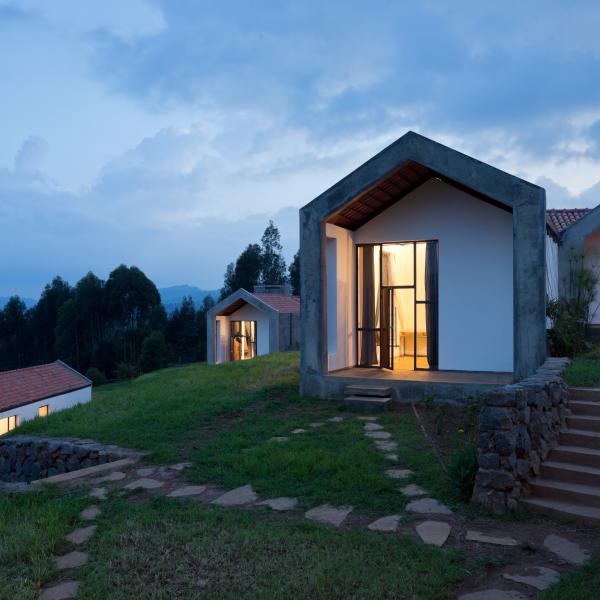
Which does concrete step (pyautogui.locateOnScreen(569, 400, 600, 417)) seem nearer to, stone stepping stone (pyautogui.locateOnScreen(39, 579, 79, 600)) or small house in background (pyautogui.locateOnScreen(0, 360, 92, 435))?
stone stepping stone (pyautogui.locateOnScreen(39, 579, 79, 600))

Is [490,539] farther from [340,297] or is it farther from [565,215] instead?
[565,215]

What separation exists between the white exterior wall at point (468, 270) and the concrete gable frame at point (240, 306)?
13.1 m

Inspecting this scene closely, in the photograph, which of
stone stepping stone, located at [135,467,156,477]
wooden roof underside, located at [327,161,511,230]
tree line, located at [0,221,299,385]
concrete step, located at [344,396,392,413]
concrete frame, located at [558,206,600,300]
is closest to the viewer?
stone stepping stone, located at [135,467,156,477]

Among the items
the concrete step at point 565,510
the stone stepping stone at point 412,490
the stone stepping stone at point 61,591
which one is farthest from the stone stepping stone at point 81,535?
the concrete step at point 565,510

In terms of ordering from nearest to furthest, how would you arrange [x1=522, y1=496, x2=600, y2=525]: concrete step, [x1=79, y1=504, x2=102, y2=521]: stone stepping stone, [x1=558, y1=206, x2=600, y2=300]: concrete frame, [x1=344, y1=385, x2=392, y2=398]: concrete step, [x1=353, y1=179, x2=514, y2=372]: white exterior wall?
1. [x1=522, y1=496, x2=600, y2=525]: concrete step
2. [x1=79, y1=504, x2=102, y2=521]: stone stepping stone
3. [x1=344, y1=385, x2=392, y2=398]: concrete step
4. [x1=353, y1=179, x2=514, y2=372]: white exterior wall
5. [x1=558, y1=206, x2=600, y2=300]: concrete frame

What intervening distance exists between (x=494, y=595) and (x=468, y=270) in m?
8.24

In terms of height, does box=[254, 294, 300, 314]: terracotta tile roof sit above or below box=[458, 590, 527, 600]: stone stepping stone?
above

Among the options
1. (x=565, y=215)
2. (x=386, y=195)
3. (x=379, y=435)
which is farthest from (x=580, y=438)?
(x=565, y=215)

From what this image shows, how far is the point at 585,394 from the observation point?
719cm

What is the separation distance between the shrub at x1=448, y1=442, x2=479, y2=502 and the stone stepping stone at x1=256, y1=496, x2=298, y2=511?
5.19 ft

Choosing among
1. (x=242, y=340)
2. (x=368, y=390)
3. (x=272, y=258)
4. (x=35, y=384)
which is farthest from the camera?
(x=272, y=258)

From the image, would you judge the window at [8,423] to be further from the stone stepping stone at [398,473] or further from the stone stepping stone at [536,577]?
the stone stepping stone at [536,577]

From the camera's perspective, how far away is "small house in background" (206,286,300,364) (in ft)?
80.5

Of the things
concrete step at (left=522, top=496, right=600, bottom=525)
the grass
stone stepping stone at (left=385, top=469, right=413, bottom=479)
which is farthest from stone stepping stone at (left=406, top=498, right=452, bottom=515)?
the grass
